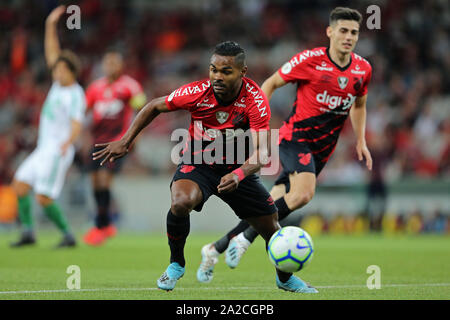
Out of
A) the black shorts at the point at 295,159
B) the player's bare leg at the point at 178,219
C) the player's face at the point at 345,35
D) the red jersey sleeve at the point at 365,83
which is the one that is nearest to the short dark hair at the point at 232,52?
the player's bare leg at the point at 178,219

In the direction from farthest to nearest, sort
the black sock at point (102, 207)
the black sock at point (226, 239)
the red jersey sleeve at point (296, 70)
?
the black sock at point (102, 207), the red jersey sleeve at point (296, 70), the black sock at point (226, 239)

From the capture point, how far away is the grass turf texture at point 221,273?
5.74 m

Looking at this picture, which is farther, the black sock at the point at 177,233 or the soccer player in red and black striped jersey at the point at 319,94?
the soccer player in red and black striped jersey at the point at 319,94

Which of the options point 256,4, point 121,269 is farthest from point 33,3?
point 121,269

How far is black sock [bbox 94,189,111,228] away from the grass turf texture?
478 millimetres

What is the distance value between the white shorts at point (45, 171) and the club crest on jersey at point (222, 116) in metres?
5.34

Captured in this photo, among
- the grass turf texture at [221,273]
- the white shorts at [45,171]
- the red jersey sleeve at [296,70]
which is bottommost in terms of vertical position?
the grass turf texture at [221,273]

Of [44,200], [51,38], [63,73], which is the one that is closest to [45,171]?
[44,200]

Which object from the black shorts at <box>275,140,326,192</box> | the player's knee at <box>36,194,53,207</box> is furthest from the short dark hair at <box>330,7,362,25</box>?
the player's knee at <box>36,194,53,207</box>

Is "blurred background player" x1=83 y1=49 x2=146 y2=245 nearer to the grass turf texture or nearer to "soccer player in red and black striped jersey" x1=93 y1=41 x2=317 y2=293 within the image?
the grass turf texture

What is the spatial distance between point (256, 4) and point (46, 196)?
42.9 ft

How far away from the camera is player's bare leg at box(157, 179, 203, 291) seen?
578cm

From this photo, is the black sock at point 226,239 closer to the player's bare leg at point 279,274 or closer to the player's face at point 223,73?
the player's bare leg at point 279,274
